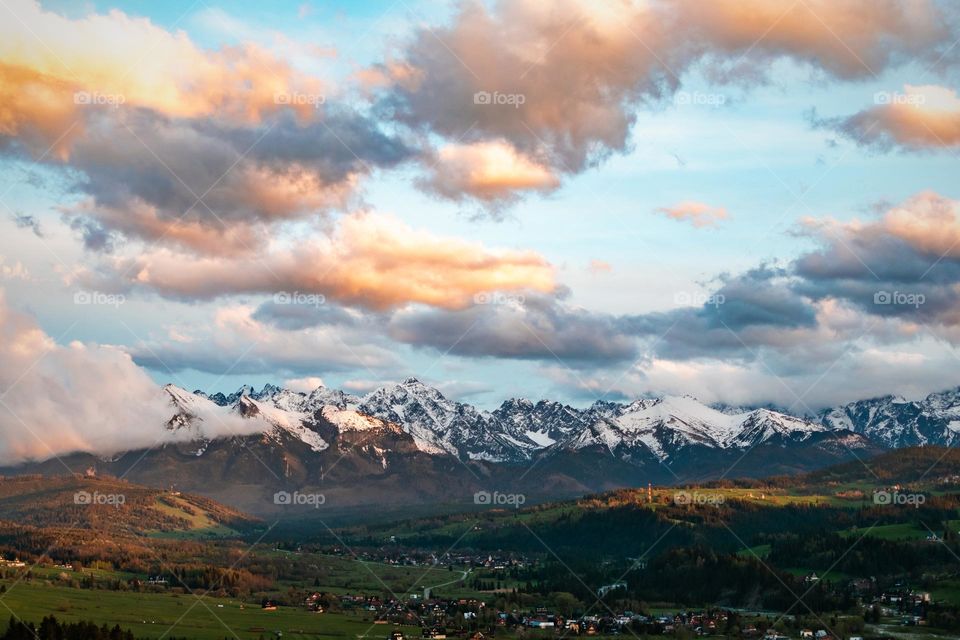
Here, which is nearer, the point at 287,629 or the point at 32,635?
the point at 32,635

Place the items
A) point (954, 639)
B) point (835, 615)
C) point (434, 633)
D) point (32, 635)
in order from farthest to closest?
point (835, 615)
point (434, 633)
point (954, 639)
point (32, 635)

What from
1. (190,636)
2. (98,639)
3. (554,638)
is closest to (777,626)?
(554,638)

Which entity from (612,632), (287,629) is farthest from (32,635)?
(612,632)

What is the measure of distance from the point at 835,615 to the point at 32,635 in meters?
136

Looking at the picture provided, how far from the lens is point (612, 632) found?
188 m

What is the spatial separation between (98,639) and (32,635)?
915 cm

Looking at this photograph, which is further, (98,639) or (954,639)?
(954,639)

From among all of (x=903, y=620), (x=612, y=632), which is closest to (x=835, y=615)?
(x=903, y=620)

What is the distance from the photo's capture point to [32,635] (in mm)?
151625

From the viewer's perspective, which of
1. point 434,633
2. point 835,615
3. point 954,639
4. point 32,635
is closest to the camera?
point 32,635

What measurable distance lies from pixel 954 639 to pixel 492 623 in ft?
256

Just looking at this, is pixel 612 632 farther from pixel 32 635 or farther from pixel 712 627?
pixel 32 635

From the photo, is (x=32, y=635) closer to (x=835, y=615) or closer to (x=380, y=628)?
(x=380, y=628)

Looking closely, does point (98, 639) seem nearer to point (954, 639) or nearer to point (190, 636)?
point (190, 636)
